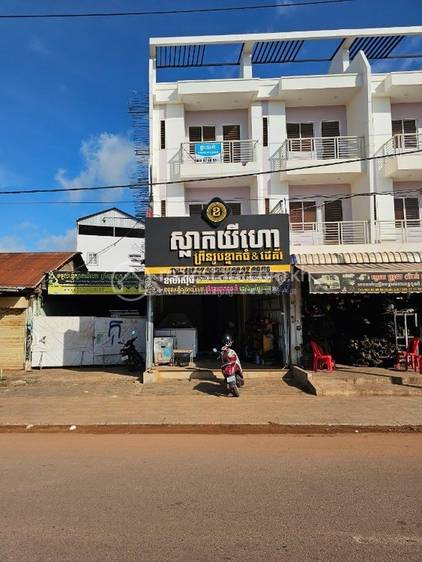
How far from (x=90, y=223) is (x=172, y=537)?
3691 centimetres

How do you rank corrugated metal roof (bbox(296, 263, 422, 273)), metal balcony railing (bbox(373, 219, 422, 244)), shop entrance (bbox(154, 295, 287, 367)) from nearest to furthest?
corrugated metal roof (bbox(296, 263, 422, 273)) → shop entrance (bbox(154, 295, 287, 367)) → metal balcony railing (bbox(373, 219, 422, 244))

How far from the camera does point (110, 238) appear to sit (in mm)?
39062

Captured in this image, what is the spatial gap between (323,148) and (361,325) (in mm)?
8337

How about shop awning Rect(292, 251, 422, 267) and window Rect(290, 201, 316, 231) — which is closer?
shop awning Rect(292, 251, 422, 267)

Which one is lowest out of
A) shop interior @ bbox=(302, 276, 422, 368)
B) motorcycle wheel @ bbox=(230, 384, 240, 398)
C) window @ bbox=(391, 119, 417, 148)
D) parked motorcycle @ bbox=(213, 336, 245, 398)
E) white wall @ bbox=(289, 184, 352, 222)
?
motorcycle wheel @ bbox=(230, 384, 240, 398)

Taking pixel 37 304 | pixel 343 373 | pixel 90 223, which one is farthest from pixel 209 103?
pixel 90 223

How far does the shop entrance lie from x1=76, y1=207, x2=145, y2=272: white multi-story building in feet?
53.5

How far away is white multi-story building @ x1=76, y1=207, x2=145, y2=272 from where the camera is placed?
123ft

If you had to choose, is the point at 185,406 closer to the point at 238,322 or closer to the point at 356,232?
the point at 238,322

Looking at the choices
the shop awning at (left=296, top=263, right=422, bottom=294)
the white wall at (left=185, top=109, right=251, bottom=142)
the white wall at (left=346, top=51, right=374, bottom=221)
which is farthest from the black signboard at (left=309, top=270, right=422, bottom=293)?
the white wall at (left=185, top=109, right=251, bottom=142)

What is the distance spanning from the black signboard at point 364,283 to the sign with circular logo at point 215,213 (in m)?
3.15

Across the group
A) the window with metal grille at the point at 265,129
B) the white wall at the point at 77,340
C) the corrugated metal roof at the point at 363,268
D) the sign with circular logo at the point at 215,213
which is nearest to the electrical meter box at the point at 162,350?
the white wall at the point at 77,340

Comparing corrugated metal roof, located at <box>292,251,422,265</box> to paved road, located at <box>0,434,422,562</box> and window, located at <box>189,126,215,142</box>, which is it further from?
paved road, located at <box>0,434,422,562</box>

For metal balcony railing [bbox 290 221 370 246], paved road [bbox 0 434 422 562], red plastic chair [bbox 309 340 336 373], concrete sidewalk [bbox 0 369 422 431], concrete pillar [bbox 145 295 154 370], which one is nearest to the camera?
paved road [bbox 0 434 422 562]
